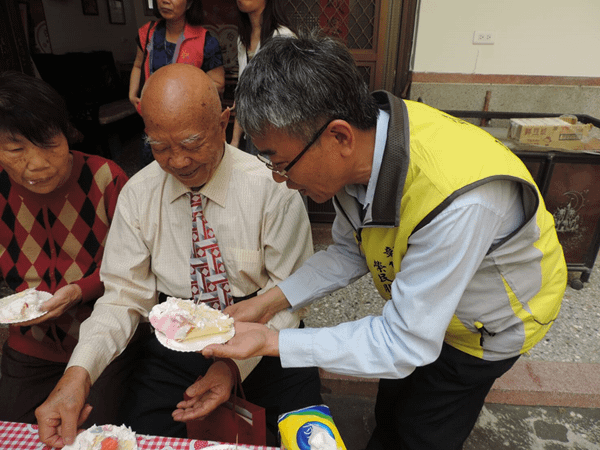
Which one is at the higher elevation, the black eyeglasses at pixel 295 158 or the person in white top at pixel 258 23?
the person in white top at pixel 258 23

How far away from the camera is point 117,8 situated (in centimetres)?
814

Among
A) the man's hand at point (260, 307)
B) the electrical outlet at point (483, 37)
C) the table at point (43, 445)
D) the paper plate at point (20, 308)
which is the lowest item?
the table at point (43, 445)

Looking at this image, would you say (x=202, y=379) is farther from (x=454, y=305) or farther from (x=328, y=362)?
(x=454, y=305)

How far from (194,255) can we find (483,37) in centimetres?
333

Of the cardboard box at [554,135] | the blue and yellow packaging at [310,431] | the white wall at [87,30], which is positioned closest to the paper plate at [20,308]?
the blue and yellow packaging at [310,431]

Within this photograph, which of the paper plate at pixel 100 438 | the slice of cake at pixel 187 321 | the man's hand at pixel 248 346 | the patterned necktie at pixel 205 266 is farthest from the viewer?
the patterned necktie at pixel 205 266

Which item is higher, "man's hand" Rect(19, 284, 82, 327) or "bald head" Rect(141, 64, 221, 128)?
"bald head" Rect(141, 64, 221, 128)

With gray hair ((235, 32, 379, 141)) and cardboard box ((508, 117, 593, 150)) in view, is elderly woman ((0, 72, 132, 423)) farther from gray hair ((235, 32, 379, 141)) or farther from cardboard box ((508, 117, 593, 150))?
cardboard box ((508, 117, 593, 150))

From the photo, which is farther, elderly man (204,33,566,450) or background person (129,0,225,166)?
background person (129,0,225,166)

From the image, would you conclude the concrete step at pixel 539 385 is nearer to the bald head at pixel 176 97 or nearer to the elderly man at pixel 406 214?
the elderly man at pixel 406 214

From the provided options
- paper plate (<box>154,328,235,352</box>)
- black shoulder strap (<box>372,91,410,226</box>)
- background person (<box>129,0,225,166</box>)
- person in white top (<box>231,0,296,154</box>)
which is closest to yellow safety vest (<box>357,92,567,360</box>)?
black shoulder strap (<box>372,91,410,226</box>)

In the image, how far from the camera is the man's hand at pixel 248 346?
1241 millimetres

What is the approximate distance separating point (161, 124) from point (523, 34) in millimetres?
3556

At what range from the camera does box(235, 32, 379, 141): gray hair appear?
1031mm
